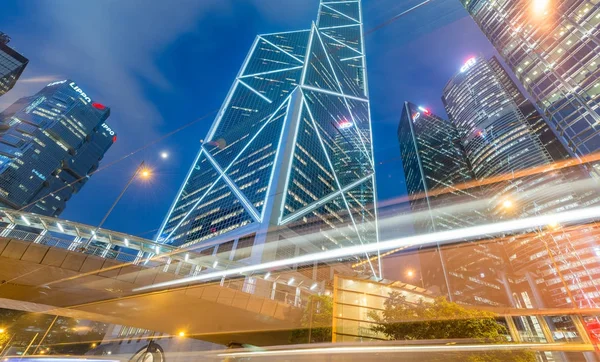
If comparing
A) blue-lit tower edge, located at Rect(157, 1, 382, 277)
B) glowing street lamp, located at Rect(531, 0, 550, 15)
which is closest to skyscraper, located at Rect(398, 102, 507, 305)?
blue-lit tower edge, located at Rect(157, 1, 382, 277)

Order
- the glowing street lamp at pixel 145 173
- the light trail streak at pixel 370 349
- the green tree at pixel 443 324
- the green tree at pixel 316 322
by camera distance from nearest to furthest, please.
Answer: the light trail streak at pixel 370 349, the green tree at pixel 443 324, the green tree at pixel 316 322, the glowing street lamp at pixel 145 173

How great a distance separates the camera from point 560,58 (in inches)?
1859

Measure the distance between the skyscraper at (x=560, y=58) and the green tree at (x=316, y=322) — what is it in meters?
48.7

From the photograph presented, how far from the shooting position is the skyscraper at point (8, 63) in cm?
7850

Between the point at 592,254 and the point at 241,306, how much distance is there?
3640 inches

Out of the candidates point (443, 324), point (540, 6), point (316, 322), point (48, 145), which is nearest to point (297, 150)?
point (540, 6)

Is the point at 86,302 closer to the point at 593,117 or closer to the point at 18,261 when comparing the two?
the point at 18,261

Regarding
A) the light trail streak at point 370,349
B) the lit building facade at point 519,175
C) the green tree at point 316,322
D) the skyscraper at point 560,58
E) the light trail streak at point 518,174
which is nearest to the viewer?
the light trail streak at point 370,349

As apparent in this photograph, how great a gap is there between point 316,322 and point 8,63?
115m

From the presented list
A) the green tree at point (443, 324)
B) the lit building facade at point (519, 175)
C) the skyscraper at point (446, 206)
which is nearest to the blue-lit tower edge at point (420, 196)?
the skyscraper at point (446, 206)

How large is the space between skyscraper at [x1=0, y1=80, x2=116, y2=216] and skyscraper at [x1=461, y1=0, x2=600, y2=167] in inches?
5474

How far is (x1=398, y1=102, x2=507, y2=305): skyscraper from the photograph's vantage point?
367 ft

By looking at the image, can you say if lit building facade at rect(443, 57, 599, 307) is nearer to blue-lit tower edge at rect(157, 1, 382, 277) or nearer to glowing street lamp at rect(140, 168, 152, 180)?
blue-lit tower edge at rect(157, 1, 382, 277)

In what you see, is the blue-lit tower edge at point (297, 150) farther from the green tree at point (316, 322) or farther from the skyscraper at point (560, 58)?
the green tree at point (316, 322)
